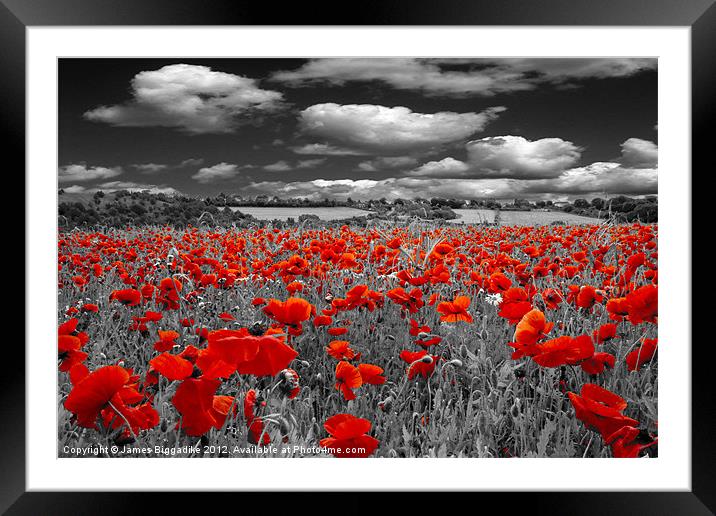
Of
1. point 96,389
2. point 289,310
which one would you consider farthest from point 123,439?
point 289,310

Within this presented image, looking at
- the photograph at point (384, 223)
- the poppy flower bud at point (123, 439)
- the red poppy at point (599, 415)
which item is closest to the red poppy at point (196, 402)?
the poppy flower bud at point (123, 439)

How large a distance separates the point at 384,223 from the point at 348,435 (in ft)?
5.96

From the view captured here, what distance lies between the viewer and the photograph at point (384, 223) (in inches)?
74.6

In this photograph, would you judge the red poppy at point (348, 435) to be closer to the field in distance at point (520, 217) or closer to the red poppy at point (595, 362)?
the red poppy at point (595, 362)

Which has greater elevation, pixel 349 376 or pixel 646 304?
pixel 646 304

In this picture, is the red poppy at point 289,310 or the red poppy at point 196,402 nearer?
the red poppy at point 196,402

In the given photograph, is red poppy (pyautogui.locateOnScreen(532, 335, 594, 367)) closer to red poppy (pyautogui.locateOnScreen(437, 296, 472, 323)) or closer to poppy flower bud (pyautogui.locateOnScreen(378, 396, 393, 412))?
poppy flower bud (pyautogui.locateOnScreen(378, 396, 393, 412))

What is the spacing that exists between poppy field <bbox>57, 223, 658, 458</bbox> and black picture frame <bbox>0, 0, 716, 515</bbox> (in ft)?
0.46

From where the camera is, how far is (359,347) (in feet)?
7.69

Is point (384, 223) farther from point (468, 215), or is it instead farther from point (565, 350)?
point (565, 350)
